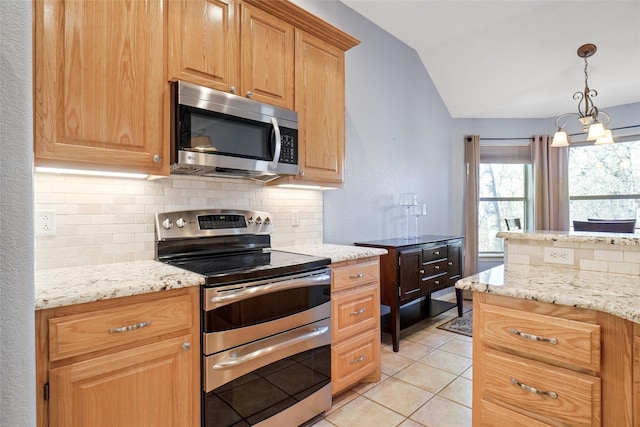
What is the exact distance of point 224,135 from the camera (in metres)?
1.83

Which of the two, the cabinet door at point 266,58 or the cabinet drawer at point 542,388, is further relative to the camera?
the cabinet door at point 266,58

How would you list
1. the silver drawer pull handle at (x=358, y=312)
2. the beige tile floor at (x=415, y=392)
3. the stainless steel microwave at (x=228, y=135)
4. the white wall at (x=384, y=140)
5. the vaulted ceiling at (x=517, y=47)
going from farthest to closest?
the vaulted ceiling at (x=517, y=47) → the white wall at (x=384, y=140) → the silver drawer pull handle at (x=358, y=312) → the beige tile floor at (x=415, y=392) → the stainless steel microwave at (x=228, y=135)

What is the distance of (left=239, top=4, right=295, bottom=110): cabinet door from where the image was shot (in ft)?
6.41

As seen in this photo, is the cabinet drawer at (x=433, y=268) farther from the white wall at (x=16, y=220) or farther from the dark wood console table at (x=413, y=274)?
the white wall at (x=16, y=220)

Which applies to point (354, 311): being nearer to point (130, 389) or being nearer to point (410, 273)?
point (410, 273)

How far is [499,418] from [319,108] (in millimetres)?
1980

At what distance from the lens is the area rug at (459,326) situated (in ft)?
10.9

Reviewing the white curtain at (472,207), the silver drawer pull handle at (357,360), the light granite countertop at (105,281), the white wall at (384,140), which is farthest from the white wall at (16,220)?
the white curtain at (472,207)

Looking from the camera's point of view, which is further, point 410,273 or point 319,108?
point 410,273

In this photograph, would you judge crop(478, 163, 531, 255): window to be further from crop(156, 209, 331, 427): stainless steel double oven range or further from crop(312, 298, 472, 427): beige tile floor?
crop(156, 209, 331, 427): stainless steel double oven range

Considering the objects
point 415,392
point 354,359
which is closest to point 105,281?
point 354,359

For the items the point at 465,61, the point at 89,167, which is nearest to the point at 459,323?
the point at 465,61

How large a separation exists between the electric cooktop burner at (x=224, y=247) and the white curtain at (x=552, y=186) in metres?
4.24

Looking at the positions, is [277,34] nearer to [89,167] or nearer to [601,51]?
[89,167]
